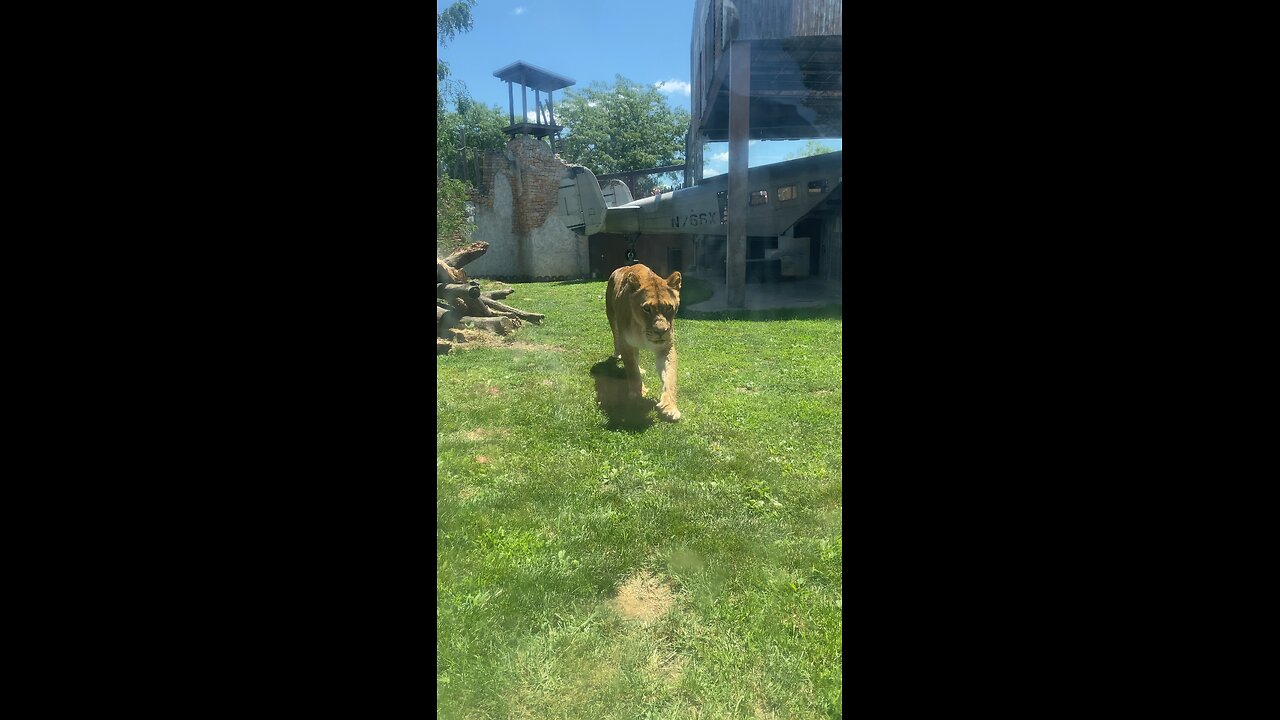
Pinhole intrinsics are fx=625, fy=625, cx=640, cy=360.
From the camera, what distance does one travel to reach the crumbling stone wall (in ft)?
5.59

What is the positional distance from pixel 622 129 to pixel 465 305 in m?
0.64

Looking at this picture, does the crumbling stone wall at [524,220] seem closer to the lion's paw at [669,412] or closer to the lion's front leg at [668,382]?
the lion's front leg at [668,382]

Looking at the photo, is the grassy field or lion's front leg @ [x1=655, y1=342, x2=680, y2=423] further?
lion's front leg @ [x1=655, y1=342, x2=680, y2=423]

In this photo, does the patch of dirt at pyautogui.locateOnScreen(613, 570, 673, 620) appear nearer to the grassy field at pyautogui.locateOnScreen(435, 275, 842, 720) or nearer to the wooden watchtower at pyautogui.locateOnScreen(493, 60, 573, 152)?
the grassy field at pyautogui.locateOnScreen(435, 275, 842, 720)

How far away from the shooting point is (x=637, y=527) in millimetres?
1631

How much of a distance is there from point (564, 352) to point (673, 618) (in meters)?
0.84

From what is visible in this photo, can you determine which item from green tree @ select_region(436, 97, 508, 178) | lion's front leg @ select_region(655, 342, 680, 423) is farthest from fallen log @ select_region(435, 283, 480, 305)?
lion's front leg @ select_region(655, 342, 680, 423)

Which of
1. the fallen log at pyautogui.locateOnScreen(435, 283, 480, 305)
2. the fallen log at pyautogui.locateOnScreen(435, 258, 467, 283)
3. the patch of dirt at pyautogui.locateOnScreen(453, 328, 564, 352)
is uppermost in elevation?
the fallen log at pyautogui.locateOnScreen(435, 258, 467, 283)

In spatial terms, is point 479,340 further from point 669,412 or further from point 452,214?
point 669,412

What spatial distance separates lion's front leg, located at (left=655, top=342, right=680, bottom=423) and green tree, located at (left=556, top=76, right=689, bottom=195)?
50 cm
